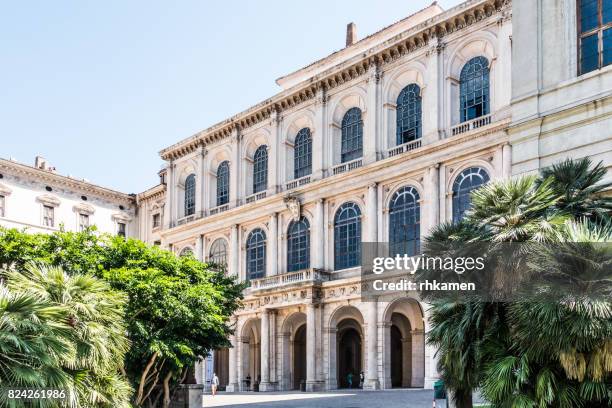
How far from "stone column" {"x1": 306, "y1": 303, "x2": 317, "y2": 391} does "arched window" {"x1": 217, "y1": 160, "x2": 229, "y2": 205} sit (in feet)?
44.5

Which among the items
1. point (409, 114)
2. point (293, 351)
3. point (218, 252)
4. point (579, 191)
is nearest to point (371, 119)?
point (409, 114)

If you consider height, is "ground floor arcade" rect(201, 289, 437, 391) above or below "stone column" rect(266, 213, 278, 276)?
below

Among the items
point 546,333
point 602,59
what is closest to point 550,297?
point 546,333

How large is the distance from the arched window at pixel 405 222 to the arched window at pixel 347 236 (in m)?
2.54

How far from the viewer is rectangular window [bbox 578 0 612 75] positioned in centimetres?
1795

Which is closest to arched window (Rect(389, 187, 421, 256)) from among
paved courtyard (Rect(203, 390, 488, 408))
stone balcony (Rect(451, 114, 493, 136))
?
stone balcony (Rect(451, 114, 493, 136))

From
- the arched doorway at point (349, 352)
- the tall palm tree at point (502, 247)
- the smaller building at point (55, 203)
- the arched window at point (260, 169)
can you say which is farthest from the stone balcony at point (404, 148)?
the tall palm tree at point (502, 247)

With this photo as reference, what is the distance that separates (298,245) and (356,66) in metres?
11.6

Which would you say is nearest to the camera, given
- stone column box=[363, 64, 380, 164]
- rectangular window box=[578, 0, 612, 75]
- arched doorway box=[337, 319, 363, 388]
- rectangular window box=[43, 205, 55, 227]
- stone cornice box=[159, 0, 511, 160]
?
rectangular window box=[578, 0, 612, 75]

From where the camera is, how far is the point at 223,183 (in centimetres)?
5562

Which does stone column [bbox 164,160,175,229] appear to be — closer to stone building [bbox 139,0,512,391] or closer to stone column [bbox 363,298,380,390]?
stone building [bbox 139,0,512,391]

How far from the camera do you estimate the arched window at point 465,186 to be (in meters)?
37.9

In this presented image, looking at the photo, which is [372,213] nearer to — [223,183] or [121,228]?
[223,183]

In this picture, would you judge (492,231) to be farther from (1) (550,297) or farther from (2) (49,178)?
(2) (49,178)
